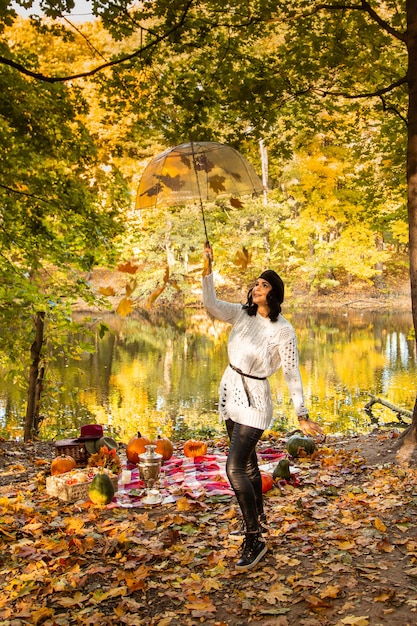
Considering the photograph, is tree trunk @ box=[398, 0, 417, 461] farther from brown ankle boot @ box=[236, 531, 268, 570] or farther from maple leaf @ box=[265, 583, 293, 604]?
maple leaf @ box=[265, 583, 293, 604]

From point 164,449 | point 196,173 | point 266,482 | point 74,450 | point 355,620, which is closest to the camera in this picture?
point 355,620

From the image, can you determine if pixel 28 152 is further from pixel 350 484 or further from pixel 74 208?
pixel 350 484

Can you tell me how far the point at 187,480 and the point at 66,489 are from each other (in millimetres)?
1275

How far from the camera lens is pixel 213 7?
754 centimetres

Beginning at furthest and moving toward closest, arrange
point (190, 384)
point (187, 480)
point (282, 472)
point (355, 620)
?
point (190, 384) → point (187, 480) → point (282, 472) → point (355, 620)

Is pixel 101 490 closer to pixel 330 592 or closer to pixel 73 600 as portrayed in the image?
pixel 73 600

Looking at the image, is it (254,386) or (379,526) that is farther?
(379,526)

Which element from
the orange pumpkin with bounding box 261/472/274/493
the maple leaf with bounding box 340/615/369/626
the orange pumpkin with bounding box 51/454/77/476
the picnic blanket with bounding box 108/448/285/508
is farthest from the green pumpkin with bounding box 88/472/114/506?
the maple leaf with bounding box 340/615/369/626

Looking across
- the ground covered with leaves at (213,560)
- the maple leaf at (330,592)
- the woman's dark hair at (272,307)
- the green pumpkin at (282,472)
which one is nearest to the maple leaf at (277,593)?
the ground covered with leaves at (213,560)

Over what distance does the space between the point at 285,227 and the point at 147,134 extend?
24.2 meters

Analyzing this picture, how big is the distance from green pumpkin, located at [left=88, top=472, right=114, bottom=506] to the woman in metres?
1.66

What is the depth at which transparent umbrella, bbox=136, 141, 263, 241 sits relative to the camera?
4.96 metres

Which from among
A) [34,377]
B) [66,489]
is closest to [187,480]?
[66,489]

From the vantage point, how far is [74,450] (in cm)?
656
